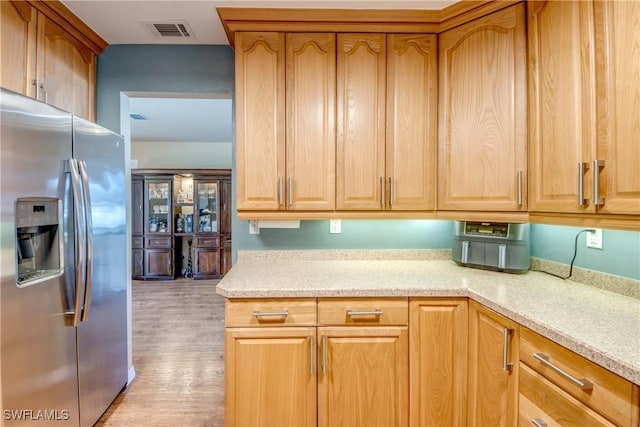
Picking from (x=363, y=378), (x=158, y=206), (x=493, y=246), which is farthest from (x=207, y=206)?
(x=493, y=246)

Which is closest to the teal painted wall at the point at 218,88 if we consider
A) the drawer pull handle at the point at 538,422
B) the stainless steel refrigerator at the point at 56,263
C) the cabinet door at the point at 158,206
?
the stainless steel refrigerator at the point at 56,263

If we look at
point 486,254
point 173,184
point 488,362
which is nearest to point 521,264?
point 486,254

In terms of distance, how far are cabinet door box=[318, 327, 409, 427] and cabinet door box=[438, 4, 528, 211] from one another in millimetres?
852

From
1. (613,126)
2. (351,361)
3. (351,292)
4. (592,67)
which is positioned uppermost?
(592,67)

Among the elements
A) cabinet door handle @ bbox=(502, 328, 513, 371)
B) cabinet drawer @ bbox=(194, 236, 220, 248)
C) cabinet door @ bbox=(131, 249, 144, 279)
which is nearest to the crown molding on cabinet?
cabinet door handle @ bbox=(502, 328, 513, 371)

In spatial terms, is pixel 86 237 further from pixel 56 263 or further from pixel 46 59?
pixel 46 59

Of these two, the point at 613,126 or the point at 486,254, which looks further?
the point at 486,254

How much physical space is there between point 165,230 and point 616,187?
18.7 feet

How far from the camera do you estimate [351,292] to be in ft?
5.12

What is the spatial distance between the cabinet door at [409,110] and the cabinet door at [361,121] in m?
0.05

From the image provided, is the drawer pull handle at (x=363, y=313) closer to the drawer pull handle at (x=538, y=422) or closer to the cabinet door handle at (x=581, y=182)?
the drawer pull handle at (x=538, y=422)

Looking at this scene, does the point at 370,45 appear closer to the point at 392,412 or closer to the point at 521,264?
the point at 521,264

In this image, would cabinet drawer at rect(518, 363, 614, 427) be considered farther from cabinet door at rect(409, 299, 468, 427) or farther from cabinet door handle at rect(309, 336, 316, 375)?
cabinet door handle at rect(309, 336, 316, 375)

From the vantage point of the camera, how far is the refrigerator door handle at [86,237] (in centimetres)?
163
